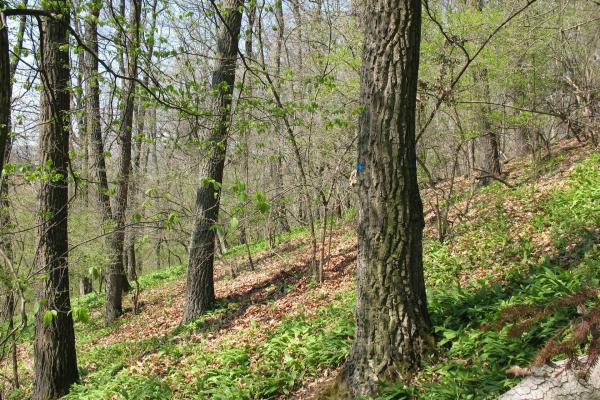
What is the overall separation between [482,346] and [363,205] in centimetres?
162

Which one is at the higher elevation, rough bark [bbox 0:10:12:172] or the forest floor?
rough bark [bbox 0:10:12:172]

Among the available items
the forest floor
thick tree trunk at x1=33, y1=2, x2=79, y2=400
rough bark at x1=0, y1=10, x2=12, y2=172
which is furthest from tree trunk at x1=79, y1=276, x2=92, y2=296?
rough bark at x1=0, y1=10, x2=12, y2=172

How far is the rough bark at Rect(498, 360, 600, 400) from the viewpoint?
238 cm

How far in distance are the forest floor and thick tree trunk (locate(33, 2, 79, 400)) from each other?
417 millimetres

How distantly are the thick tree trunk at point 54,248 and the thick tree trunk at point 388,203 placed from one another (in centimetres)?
408

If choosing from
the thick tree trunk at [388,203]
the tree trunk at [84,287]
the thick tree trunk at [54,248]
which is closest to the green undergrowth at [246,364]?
the thick tree trunk at [54,248]

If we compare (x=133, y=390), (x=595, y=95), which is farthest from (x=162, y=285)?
(x=595, y=95)

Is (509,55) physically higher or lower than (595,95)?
higher

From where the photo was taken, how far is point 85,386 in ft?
21.9

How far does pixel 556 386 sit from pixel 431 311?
7.43 ft

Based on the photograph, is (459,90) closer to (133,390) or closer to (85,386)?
(133,390)

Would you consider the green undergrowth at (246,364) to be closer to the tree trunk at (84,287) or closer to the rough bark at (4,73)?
the rough bark at (4,73)

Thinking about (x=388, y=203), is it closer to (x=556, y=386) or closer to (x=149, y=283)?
(x=556, y=386)

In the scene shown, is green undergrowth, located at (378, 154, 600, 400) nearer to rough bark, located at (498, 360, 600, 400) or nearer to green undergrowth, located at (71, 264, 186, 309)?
rough bark, located at (498, 360, 600, 400)
